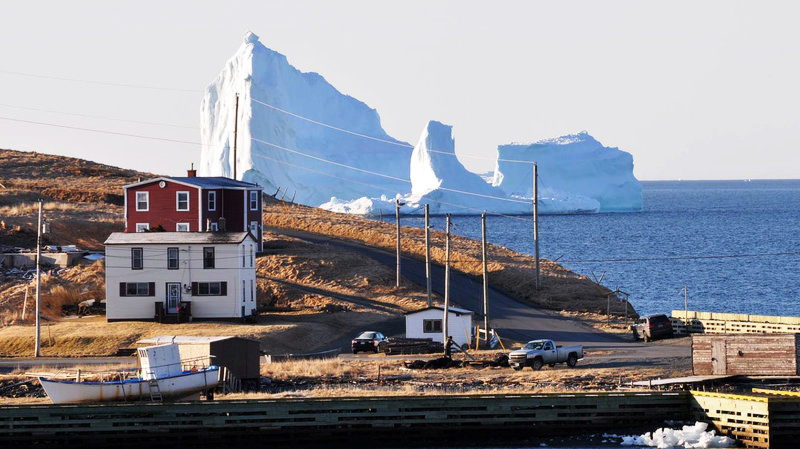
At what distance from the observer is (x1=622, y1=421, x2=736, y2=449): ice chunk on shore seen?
32.5 m

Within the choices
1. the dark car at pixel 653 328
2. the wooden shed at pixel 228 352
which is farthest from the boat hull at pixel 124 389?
the dark car at pixel 653 328

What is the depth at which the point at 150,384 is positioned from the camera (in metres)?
37.0

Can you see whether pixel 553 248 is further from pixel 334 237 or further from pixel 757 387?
pixel 757 387

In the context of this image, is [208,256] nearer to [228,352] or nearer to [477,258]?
[228,352]

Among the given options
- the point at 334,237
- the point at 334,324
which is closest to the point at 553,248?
the point at 334,237

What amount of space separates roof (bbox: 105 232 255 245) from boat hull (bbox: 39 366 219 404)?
21383 mm

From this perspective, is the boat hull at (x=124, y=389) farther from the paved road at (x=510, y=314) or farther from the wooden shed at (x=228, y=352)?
the paved road at (x=510, y=314)

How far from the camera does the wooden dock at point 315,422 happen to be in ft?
112

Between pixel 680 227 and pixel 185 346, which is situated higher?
pixel 680 227

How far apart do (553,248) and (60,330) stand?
91.8 metres

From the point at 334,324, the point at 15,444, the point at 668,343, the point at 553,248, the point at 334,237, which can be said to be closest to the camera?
the point at 15,444

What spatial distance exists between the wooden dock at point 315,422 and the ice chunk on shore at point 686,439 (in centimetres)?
122

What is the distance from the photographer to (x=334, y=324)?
59750 millimetres

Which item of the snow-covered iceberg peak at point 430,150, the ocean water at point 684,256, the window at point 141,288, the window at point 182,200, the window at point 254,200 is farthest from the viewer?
the snow-covered iceberg peak at point 430,150
